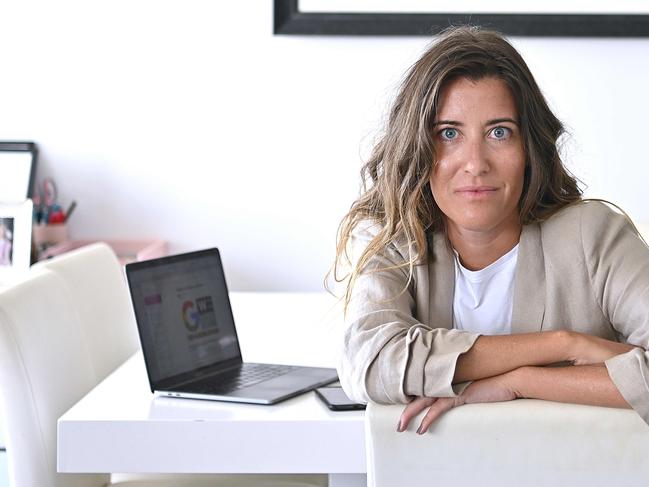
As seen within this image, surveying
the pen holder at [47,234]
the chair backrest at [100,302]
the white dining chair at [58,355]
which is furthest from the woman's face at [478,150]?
the pen holder at [47,234]

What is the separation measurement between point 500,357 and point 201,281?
638mm

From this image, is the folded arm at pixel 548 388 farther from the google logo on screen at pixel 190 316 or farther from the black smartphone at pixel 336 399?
the google logo on screen at pixel 190 316

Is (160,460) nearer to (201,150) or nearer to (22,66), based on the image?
(201,150)

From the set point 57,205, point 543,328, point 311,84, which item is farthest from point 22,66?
point 543,328

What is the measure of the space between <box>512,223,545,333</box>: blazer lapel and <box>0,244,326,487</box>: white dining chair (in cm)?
56

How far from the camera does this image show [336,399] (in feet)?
4.99

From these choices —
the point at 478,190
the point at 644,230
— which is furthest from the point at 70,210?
the point at 478,190

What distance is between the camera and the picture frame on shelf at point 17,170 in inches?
120

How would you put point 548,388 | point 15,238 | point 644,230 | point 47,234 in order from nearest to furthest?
point 548,388 < point 644,230 < point 15,238 < point 47,234

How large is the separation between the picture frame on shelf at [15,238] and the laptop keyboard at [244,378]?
108cm

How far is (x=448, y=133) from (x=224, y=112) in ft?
5.61

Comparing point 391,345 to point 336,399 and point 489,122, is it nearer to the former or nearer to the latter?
point 336,399

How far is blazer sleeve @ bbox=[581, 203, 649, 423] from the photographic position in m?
1.40

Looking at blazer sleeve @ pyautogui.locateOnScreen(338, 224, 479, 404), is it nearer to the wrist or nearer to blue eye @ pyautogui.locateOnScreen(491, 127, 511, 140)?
the wrist
